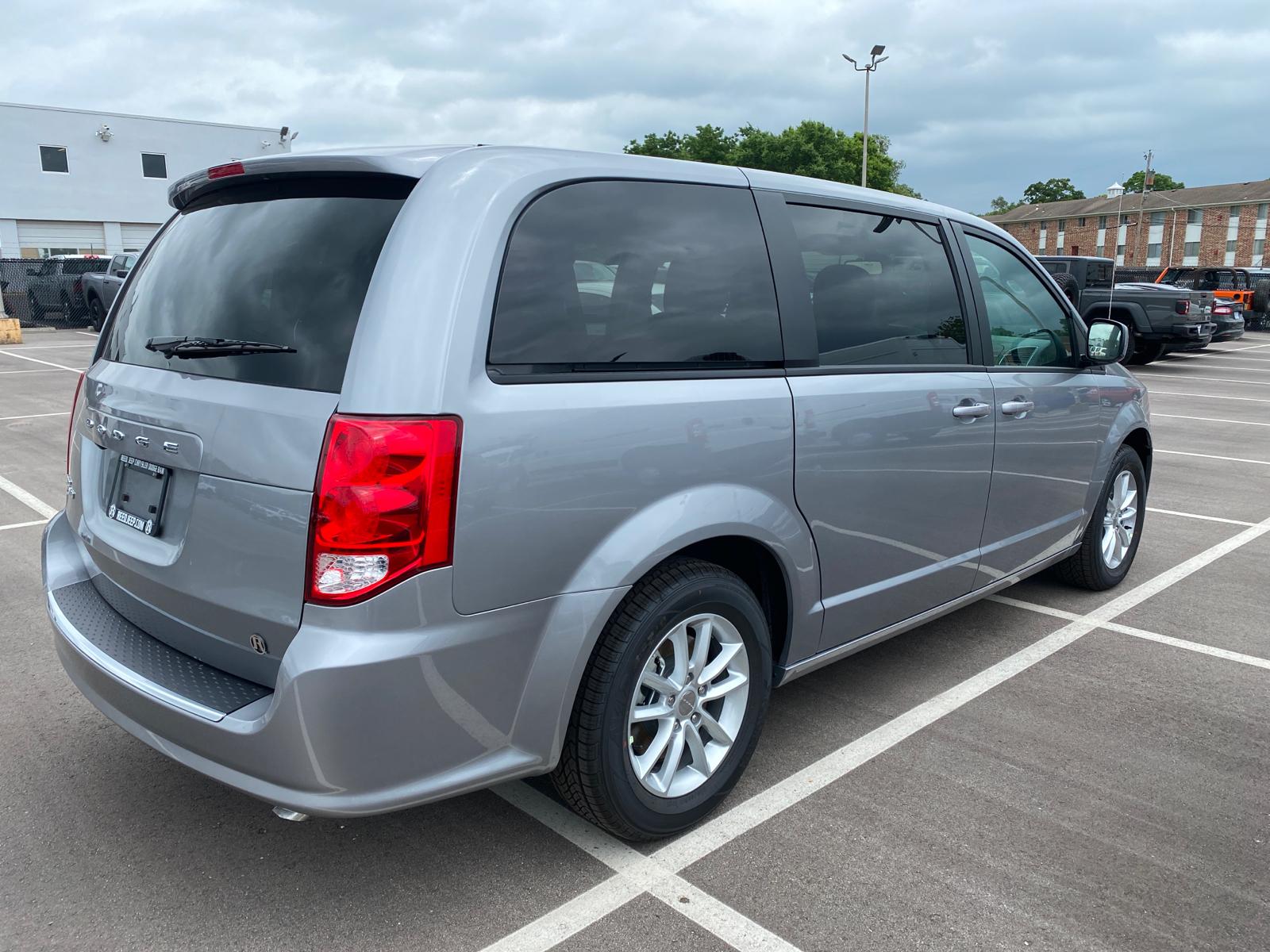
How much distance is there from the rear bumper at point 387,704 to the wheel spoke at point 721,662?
516 millimetres

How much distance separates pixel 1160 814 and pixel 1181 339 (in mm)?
17343

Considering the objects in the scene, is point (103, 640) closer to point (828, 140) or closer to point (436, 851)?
point (436, 851)

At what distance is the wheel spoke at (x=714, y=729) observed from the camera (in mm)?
2812

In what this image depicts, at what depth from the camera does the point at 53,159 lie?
41375 millimetres

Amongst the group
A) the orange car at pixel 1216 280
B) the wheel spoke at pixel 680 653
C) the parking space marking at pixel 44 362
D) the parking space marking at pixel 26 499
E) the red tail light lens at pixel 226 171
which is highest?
the orange car at pixel 1216 280

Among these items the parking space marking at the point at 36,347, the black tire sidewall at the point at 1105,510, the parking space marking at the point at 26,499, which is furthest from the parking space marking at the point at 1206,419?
the parking space marking at the point at 36,347

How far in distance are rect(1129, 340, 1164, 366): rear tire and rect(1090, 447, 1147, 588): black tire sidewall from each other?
50.5 feet

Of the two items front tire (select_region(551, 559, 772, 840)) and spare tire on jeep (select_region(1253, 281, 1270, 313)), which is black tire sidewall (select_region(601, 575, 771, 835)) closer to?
front tire (select_region(551, 559, 772, 840))

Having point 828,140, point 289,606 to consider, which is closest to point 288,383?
point 289,606

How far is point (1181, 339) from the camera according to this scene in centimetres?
1781

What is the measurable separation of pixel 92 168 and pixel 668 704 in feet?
158

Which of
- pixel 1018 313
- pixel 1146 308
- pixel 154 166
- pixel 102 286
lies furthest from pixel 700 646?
pixel 154 166

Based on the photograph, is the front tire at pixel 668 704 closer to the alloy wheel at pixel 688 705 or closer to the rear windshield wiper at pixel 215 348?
the alloy wheel at pixel 688 705

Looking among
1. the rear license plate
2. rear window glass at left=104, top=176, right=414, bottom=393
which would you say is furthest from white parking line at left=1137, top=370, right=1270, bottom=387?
the rear license plate
